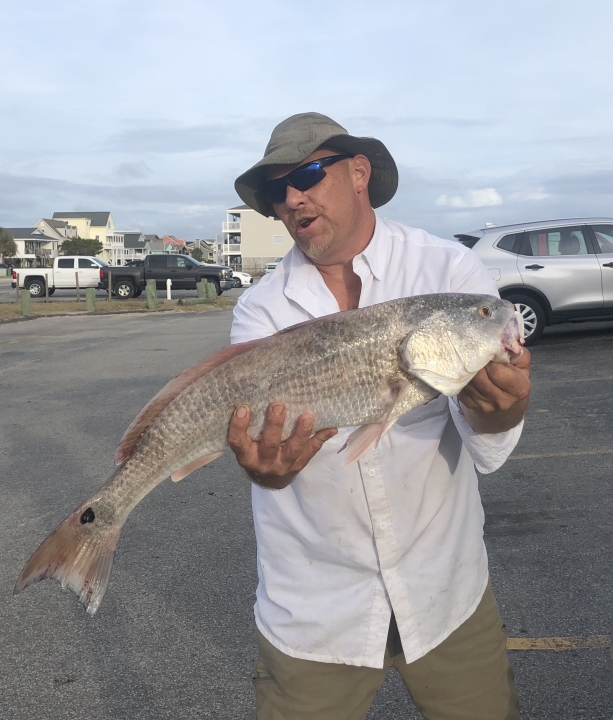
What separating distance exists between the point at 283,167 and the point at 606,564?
329 cm

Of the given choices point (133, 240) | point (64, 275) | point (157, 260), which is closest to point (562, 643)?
point (157, 260)

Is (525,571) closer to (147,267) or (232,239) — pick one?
(147,267)

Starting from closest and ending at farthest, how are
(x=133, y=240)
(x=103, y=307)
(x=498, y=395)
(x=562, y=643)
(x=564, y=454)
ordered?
1. (x=498, y=395)
2. (x=562, y=643)
3. (x=564, y=454)
4. (x=103, y=307)
5. (x=133, y=240)

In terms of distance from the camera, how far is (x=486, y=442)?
245 centimetres

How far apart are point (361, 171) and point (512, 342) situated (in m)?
1.04

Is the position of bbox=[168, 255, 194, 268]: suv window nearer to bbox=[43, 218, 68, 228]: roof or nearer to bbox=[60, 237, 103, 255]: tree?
bbox=[60, 237, 103, 255]: tree

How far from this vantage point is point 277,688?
8.10 feet

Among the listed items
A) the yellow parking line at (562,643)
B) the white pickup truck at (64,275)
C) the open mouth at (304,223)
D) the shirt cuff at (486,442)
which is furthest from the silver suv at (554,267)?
the white pickup truck at (64,275)

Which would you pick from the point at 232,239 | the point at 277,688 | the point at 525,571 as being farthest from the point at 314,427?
the point at 232,239

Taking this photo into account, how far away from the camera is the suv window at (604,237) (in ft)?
40.7

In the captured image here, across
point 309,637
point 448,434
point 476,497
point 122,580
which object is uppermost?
point 448,434

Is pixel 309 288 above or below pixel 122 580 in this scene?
above

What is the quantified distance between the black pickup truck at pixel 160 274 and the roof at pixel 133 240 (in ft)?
401

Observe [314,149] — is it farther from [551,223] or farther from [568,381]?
[551,223]
